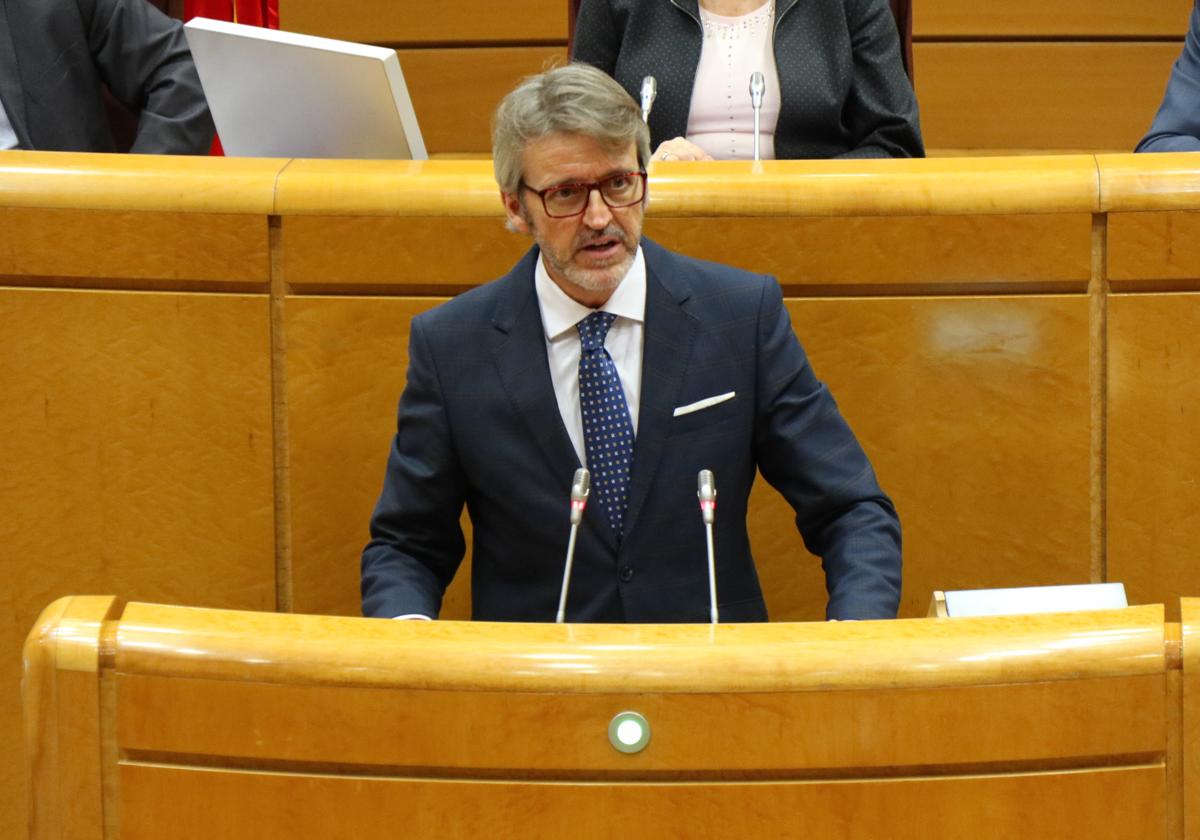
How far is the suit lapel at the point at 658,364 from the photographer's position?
4.50ft

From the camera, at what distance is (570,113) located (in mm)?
1315

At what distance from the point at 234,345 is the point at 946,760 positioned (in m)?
0.98

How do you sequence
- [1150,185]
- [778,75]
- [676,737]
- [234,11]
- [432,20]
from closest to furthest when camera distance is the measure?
[676,737] → [1150,185] → [778,75] → [234,11] → [432,20]

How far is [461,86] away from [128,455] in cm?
147

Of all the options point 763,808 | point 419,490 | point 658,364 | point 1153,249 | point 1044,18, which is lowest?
point 763,808

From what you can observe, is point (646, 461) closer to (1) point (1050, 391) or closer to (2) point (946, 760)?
(1) point (1050, 391)

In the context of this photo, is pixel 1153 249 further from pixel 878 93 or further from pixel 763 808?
pixel 763 808

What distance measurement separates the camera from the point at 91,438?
1588 mm

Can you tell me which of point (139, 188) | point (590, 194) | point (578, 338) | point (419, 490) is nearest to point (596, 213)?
point (590, 194)

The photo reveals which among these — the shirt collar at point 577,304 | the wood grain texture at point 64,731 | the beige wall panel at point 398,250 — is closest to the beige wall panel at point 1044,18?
the beige wall panel at point 398,250

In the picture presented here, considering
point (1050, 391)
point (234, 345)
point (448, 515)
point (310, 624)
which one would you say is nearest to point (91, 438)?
point (234, 345)

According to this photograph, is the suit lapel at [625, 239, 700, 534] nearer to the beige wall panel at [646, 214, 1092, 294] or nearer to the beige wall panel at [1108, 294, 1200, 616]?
the beige wall panel at [646, 214, 1092, 294]

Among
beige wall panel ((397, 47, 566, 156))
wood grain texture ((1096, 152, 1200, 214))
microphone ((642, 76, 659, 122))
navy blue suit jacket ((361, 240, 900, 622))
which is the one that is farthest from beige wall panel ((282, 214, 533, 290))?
beige wall panel ((397, 47, 566, 156))

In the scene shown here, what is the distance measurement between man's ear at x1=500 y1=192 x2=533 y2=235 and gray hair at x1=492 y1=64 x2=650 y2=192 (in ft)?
0.08
